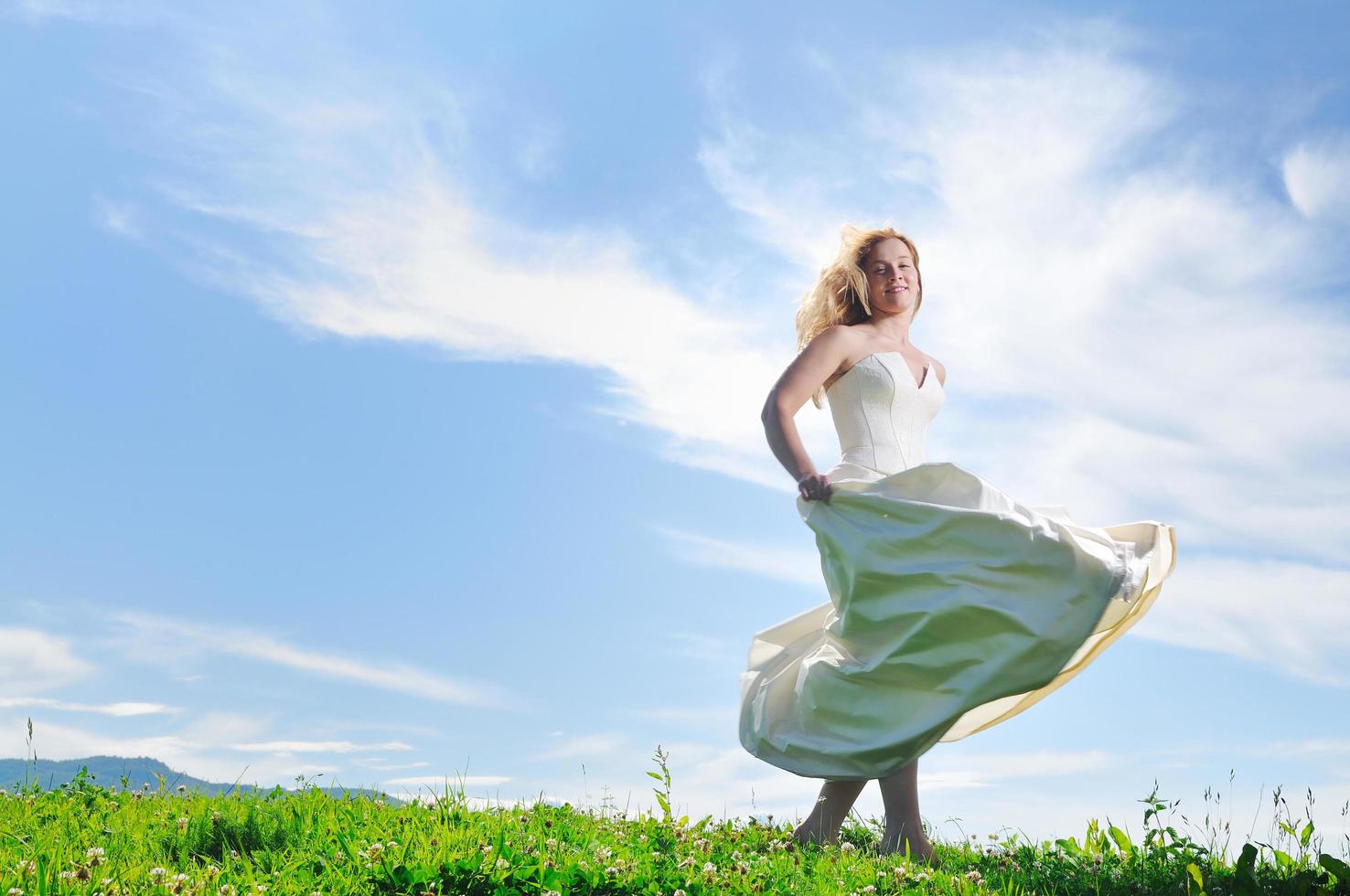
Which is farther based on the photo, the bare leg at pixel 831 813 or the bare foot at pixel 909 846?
the bare leg at pixel 831 813

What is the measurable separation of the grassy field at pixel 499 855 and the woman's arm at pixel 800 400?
1.96 meters

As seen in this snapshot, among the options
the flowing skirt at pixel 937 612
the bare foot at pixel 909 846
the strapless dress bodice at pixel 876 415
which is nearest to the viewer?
the flowing skirt at pixel 937 612

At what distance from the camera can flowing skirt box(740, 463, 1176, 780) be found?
6.24 metres

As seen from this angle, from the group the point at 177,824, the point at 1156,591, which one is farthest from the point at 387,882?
the point at 1156,591

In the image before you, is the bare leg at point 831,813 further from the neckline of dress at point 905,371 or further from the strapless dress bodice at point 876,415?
the neckline of dress at point 905,371

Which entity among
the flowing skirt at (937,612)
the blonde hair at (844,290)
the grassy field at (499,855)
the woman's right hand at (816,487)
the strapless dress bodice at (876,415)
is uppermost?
the blonde hair at (844,290)

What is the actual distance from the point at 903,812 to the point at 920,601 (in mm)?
1271

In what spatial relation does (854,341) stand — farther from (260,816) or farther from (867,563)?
(260,816)

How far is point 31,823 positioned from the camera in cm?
568

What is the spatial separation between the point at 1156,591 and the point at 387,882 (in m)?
4.91

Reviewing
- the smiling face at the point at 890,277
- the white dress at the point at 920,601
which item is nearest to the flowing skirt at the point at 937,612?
the white dress at the point at 920,601

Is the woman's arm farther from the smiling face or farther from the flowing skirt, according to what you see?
the smiling face

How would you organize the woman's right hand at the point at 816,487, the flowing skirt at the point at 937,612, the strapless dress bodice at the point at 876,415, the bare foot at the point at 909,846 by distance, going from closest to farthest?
the flowing skirt at the point at 937,612 → the bare foot at the point at 909,846 → the woman's right hand at the point at 816,487 → the strapless dress bodice at the point at 876,415

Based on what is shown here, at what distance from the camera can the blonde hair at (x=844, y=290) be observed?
7720 mm
